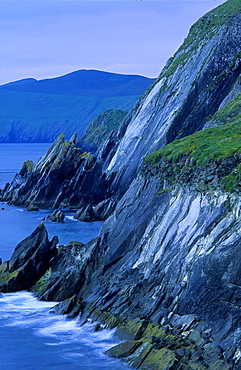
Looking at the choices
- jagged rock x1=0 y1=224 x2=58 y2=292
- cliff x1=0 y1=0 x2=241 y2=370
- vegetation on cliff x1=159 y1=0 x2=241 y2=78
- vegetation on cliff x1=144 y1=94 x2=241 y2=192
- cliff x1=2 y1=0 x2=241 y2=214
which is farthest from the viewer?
vegetation on cliff x1=159 y1=0 x2=241 y2=78

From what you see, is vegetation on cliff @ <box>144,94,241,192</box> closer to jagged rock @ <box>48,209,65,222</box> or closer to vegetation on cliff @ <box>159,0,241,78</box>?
jagged rock @ <box>48,209,65,222</box>

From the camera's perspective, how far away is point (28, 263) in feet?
134

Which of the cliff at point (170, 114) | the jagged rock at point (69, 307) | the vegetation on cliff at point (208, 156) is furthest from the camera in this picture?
the cliff at point (170, 114)

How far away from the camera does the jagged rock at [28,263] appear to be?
40688mm

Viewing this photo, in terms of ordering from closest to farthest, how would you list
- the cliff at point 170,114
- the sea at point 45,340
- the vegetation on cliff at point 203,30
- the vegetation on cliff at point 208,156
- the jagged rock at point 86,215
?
the sea at point 45,340, the vegetation on cliff at point 208,156, the jagged rock at point 86,215, the cliff at point 170,114, the vegetation on cliff at point 203,30

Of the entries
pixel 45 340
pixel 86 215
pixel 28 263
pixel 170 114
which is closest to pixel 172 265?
pixel 45 340

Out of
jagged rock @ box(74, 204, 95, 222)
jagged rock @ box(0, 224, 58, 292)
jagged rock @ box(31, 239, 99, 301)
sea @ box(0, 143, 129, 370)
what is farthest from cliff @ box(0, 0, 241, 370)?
jagged rock @ box(74, 204, 95, 222)

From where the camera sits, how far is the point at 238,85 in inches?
3044

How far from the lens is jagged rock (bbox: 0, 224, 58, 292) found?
40688 mm

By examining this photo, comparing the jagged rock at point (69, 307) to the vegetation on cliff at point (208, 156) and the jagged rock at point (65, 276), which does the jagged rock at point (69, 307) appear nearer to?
the jagged rock at point (65, 276)

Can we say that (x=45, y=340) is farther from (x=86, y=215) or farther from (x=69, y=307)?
(x=86, y=215)

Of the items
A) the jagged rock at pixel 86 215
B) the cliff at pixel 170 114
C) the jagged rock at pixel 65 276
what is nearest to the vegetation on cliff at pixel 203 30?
the cliff at pixel 170 114

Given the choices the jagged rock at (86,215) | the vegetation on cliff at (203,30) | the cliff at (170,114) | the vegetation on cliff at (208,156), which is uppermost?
the vegetation on cliff at (203,30)

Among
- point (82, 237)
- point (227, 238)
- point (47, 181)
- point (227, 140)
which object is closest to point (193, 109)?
point (47, 181)
